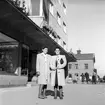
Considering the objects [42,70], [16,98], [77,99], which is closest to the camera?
[16,98]

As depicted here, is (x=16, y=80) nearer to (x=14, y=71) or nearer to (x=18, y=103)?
(x=14, y=71)

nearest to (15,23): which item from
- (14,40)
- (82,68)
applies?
(14,40)

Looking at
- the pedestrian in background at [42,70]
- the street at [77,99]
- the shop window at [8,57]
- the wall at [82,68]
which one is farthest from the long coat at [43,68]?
the wall at [82,68]

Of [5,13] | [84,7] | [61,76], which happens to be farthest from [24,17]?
[84,7]

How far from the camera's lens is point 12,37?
13312 mm

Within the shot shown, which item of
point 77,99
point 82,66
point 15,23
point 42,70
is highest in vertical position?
point 15,23

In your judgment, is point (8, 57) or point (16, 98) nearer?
point (16, 98)

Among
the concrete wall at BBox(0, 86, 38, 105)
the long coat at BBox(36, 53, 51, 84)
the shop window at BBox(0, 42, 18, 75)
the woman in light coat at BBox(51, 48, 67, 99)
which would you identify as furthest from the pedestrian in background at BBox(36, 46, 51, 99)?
the shop window at BBox(0, 42, 18, 75)

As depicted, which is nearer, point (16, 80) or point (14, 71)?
point (16, 80)

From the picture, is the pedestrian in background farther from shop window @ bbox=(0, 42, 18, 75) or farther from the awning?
shop window @ bbox=(0, 42, 18, 75)

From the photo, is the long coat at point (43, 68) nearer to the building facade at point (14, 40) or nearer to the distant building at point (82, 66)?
the building facade at point (14, 40)

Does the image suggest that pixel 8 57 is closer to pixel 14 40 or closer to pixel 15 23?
pixel 14 40

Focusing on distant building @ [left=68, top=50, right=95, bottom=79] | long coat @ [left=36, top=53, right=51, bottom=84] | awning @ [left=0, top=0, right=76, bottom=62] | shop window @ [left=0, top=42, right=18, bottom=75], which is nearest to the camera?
long coat @ [left=36, top=53, right=51, bottom=84]

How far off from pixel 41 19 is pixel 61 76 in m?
12.7
